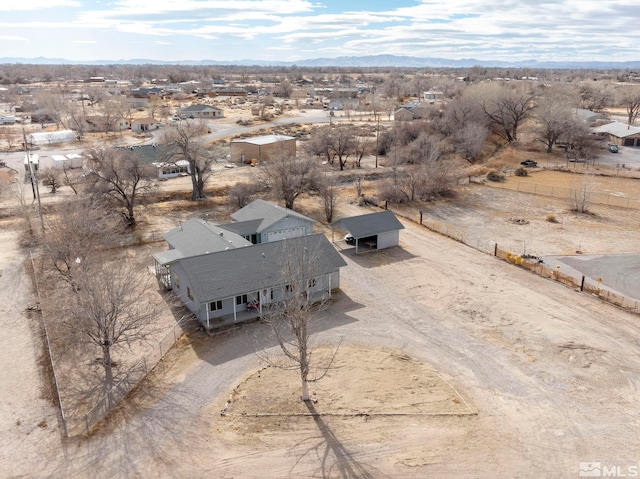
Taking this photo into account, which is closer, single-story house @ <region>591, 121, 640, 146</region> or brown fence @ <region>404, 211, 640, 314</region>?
brown fence @ <region>404, 211, 640, 314</region>

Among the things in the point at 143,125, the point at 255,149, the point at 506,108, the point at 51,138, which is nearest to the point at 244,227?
the point at 255,149

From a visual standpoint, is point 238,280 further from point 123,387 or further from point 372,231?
point 372,231

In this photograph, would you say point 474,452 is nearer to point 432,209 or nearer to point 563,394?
point 563,394

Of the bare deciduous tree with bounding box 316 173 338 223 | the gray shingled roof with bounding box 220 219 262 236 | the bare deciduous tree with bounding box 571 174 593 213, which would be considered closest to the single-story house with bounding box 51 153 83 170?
the bare deciduous tree with bounding box 316 173 338 223

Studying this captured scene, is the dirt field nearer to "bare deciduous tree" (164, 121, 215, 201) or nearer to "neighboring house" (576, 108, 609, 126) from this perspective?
"bare deciduous tree" (164, 121, 215, 201)

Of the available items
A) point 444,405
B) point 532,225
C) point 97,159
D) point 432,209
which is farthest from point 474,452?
point 97,159

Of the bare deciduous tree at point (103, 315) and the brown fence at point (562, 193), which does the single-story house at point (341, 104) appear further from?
the bare deciduous tree at point (103, 315)

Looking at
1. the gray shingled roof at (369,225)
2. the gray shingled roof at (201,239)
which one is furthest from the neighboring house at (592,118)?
the gray shingled roof at (201,239)
